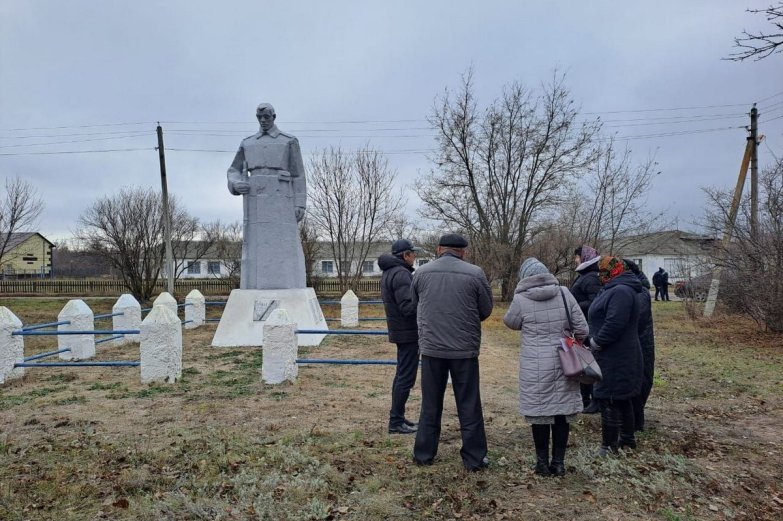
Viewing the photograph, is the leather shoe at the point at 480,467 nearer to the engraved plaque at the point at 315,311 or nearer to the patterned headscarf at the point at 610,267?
the patterned headscarf at the point at 610,267

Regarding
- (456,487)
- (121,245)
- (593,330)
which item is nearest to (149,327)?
(456,487)

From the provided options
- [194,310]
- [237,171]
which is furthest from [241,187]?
[194,310]

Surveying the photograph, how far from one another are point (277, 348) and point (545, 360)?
→ 14.0 ft

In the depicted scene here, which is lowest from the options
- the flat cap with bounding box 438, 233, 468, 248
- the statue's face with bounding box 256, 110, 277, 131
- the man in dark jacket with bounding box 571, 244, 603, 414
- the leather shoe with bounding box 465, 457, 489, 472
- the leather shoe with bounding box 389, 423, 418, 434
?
the leather shoe with bounding box 465, 457, 489, 472

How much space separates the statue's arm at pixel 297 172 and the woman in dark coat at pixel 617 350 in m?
7.20

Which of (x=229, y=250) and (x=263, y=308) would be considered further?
(x=229, y=250)

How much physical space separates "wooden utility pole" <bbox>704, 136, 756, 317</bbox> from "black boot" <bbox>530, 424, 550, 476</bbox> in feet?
39.5

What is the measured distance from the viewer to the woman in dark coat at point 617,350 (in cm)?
461

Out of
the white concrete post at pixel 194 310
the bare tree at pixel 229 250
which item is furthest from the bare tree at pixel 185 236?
the white concrete post at pixel 194 310

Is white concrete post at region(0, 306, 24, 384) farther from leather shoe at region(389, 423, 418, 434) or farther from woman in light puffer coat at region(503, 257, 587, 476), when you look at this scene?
woman in light puffer coat at region(503, 257, 587, 476)

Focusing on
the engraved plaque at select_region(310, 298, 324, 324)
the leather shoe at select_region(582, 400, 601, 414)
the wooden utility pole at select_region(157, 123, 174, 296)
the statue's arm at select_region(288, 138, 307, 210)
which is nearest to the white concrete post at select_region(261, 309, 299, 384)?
the engraved plaque at select_region(310, 298, 324, 324)

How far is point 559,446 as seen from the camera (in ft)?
13.8

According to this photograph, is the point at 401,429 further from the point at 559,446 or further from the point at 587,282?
the point at 587,282

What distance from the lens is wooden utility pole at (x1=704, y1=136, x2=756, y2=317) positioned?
550 inches
